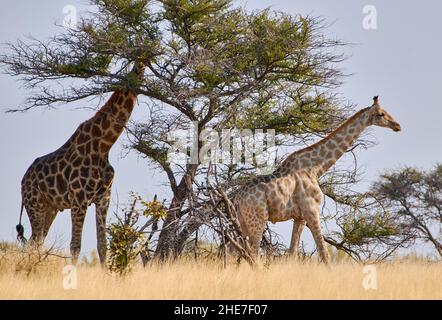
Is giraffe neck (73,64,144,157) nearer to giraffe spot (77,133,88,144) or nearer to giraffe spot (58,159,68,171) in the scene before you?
giraffe spot (77,133,88,144)

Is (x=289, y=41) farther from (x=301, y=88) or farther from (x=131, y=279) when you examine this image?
(x=131, y=279)

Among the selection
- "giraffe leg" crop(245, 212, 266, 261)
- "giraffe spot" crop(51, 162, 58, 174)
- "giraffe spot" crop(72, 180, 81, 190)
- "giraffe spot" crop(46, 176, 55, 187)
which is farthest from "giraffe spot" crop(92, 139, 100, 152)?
"giraffe leg" crop(245, 212, 266, 261)

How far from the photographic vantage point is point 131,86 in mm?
15570

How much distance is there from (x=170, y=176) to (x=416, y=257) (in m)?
4.91

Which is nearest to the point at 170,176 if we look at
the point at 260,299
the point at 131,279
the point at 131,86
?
the point at 131,86

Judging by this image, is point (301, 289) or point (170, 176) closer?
point (301, 289)

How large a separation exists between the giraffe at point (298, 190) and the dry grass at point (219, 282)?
0.67m

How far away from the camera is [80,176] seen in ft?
49.9

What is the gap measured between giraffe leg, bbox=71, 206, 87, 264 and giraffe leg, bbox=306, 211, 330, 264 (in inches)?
135

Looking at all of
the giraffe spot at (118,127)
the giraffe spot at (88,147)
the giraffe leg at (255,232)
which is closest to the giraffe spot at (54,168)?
the giraffe spot at (88,147)

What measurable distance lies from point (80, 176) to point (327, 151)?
3.74 metres

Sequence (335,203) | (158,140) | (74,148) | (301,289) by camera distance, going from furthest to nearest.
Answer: (335,203) < (158,140) < (74,148) < (301,289)

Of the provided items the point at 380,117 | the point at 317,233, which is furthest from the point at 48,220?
the point at 380,117
